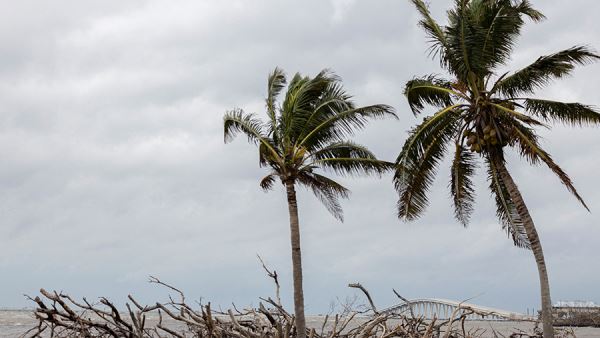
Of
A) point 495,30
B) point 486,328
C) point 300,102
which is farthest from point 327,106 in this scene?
point 486,328

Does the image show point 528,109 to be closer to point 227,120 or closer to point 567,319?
point 227,120

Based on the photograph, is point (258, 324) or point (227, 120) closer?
point (258, 324)

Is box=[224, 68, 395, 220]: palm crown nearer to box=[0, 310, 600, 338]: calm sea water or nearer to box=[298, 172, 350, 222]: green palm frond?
box=[298, 172, 350, 222]: green palm frond

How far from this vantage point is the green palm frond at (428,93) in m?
22.8

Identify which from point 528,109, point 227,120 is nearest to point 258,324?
point 227,120

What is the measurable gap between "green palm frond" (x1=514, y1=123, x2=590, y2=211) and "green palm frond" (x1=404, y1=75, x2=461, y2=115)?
245cm

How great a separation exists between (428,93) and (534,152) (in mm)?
3925

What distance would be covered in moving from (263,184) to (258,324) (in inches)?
309

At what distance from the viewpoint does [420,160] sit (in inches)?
891

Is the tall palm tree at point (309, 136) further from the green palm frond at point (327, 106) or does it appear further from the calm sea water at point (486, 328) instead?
the calm sea water at point (486, 328)

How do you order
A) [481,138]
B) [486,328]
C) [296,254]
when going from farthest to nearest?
[486,328] → [481,138] → [296,254]

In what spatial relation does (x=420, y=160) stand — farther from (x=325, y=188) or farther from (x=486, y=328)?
(x=486, y=328)

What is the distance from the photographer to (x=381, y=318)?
13609 mm

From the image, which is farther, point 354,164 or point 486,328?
point 486,328
